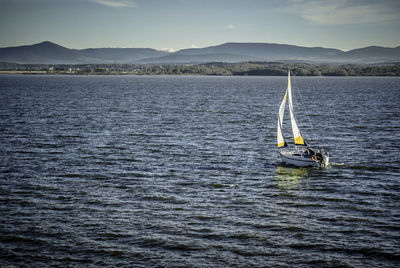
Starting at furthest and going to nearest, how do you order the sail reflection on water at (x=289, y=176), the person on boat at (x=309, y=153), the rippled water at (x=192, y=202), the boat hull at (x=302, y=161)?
1. the person on boat at (x=309, y=153)
2. the boat hull at (x=302, y=161)
3. the sail reflection on water at (x=289, y=176)
4. the rippled water at (x=192, y=202)

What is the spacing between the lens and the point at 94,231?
23.4 m

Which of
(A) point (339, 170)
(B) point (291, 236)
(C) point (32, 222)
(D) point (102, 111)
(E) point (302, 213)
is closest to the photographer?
(B) point (291, 236)

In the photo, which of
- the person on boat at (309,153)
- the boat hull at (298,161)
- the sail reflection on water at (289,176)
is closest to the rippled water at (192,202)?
the sail reflection on water at (289,176)

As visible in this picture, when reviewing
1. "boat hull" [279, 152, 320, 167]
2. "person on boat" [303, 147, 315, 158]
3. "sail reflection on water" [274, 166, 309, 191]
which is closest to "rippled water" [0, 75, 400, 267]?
"sail reflection on water" [274, 166, 309, 191]

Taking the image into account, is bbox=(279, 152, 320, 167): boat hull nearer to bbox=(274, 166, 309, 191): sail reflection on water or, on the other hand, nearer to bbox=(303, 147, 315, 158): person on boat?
bbox=(303, 147, 315, 158): person on boat

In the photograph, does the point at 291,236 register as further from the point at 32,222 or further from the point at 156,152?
the point at 156,152

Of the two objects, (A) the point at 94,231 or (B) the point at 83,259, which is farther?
(A) the point at 94,231

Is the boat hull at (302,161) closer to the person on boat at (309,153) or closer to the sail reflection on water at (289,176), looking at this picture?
the person on boat at (309,153)

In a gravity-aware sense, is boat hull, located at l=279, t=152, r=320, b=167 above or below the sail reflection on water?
above

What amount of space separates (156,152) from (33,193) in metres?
16.5

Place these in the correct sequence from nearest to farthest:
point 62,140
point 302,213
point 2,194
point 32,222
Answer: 1. point 32,222
2. point 302,213
3. point 2,194
4. point 62,140

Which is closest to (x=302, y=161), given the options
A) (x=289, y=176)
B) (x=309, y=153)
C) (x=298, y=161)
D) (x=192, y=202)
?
(x=298, y=161)

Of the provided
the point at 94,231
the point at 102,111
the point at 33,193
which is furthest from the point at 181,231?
the point at 102,111

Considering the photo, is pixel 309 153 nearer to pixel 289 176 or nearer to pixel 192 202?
pixel 289 176
